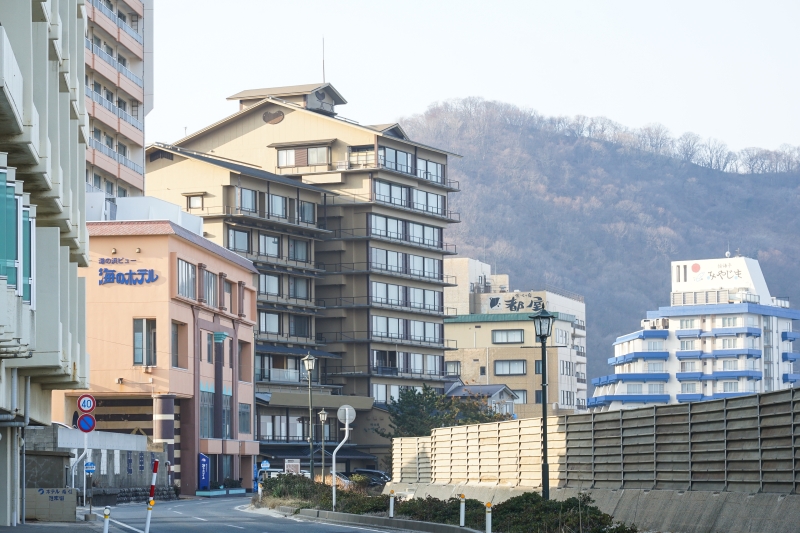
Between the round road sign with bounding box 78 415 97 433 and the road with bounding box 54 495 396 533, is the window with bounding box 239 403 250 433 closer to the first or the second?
the road with bounding box 54 495 396 533

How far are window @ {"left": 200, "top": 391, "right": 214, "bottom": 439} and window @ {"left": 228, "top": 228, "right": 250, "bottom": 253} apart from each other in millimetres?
19429

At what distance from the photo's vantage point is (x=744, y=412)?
20.6 meters

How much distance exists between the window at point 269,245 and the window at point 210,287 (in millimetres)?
18674

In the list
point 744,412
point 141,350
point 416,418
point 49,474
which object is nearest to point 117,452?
point 141,350

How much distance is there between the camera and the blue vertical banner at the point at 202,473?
7681 centimetres

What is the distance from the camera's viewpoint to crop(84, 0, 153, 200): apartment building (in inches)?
3130

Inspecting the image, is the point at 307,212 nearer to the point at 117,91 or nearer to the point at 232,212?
the point at 232,212

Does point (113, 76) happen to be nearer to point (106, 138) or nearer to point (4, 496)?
point (106, 138)

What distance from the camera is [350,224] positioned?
109m

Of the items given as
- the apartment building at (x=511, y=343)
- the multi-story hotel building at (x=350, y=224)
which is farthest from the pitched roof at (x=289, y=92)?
the apartment building at (x=511, y=343)

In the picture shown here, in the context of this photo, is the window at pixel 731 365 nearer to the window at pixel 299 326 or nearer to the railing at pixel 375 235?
the railing at pixel 375 235

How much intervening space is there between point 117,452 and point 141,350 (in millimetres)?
12428

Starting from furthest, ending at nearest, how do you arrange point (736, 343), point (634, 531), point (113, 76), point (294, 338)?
point (736, 343)
point (294, 338)
point (113, 76)
point (634, 531)

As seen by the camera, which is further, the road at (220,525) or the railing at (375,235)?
the railing at (375,235)
